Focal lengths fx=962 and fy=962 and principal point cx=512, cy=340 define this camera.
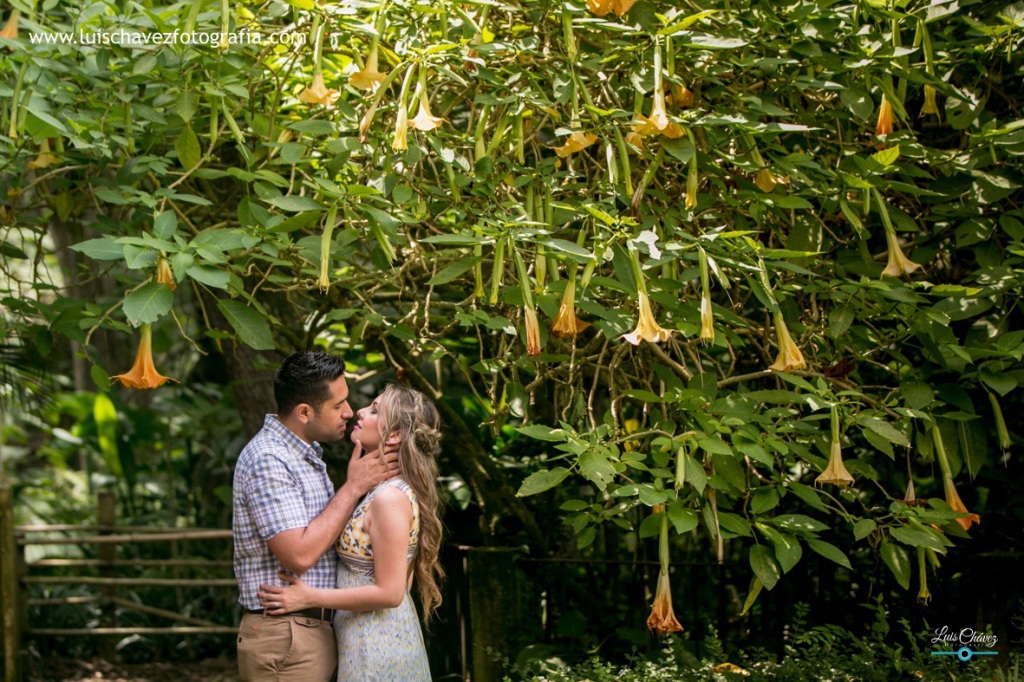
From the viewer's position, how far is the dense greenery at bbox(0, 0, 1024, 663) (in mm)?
2590

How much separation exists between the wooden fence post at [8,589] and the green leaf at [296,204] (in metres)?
3.40

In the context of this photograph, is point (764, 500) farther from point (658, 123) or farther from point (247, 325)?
point (247, 325)

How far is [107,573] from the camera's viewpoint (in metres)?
6.14

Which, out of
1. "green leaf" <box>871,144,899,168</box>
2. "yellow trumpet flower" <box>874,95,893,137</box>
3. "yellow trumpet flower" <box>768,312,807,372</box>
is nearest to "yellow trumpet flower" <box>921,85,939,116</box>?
"yellow trumpet flower" <box>874,95,893,137</box>

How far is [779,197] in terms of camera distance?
2777 millimetres

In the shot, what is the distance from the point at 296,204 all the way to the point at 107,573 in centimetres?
452

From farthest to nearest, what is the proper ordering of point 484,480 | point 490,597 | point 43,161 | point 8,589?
point 8,589
point 484,480
point 490,597
point 43,161

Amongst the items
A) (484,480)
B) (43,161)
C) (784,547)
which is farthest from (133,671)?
(784,547)

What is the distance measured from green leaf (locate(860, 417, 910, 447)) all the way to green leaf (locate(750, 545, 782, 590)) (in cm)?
45

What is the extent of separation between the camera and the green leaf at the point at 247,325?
2.60 meters

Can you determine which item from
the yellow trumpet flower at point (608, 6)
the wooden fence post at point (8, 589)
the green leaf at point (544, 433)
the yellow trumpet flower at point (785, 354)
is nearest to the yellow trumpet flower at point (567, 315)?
the green leaf at point (544, 433)

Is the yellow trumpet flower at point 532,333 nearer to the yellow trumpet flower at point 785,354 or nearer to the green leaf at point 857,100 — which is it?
the yellow trumpet flower at point 785,354

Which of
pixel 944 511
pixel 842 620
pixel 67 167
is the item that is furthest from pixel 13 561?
pixel 944 511

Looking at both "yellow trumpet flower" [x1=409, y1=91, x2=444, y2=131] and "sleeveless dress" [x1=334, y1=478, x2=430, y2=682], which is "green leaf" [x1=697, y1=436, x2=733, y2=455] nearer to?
"sleeveless dress" [x1=334, y1=478, x2=430, y2=682]
